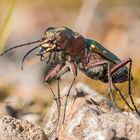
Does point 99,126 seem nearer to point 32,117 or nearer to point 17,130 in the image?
point 17,130

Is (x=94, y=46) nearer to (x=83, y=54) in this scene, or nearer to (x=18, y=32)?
(x=83, y=54)

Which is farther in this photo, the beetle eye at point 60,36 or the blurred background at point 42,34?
the blurred background at point 42,34

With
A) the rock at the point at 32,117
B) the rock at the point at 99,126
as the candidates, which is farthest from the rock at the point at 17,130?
the rock at the point at 32,117

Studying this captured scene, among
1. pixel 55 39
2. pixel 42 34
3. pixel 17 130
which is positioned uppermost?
pixel 55 39

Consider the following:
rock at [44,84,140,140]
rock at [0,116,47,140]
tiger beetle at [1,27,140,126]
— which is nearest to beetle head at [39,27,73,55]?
tiger beetle at [1,27,140,126]

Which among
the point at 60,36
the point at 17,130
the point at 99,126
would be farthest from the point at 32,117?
the point at 99,126

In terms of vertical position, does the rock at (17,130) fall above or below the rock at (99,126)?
below

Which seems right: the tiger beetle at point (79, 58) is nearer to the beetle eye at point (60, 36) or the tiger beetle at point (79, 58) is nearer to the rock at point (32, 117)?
the beetle eye at point (60, 36)
